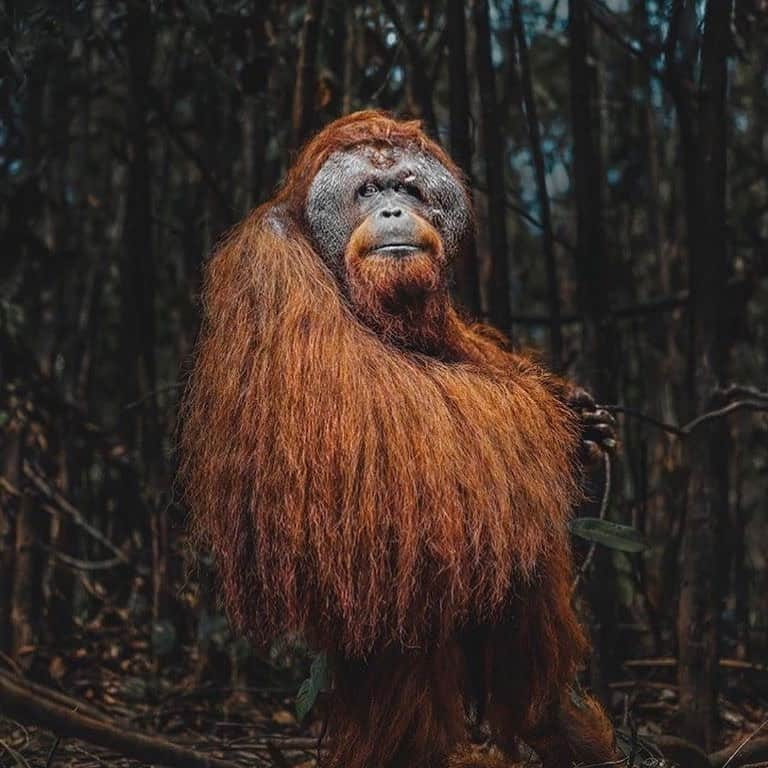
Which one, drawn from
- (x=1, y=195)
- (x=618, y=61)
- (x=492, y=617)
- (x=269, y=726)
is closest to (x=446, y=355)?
(x=492, y=617)

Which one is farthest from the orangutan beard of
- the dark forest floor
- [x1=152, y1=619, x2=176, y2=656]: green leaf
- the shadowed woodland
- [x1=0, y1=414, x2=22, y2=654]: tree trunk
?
[x1=0, y1=414, x2=22, y2=654]: tree trunk

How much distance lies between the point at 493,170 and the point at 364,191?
44.8 inches

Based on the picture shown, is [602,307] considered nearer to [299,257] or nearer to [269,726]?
[299,257]

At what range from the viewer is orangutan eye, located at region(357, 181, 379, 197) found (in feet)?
8.48

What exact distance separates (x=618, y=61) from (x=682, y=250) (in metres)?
1.11

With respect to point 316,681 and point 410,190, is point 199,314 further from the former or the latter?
point 316,681

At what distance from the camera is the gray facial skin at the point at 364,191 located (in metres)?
2.58

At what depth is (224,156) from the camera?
5102 mm

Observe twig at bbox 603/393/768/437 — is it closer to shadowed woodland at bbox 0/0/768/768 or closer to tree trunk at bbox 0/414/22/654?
shadowed woodland at bbox 0/0/768/768

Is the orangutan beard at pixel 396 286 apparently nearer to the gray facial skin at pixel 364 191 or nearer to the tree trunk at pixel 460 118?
the gray facial skin at pixel 364 191

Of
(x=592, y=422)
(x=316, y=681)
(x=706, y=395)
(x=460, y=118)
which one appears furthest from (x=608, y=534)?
(x=460, y=118)

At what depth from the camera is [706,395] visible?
3295 mm

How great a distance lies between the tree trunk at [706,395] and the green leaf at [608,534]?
433 mm

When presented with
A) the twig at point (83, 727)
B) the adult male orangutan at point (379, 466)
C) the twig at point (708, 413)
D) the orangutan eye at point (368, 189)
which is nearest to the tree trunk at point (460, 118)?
the twig at point (708, 413)
